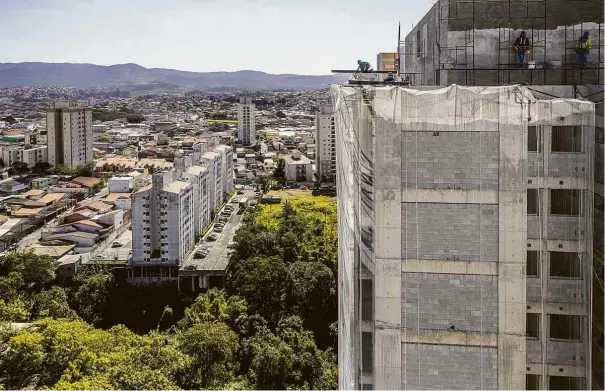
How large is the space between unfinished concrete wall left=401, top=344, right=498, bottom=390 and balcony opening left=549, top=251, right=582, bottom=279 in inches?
41.4

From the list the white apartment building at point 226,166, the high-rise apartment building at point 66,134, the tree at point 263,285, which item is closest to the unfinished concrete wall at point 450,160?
the tree at point 263,285

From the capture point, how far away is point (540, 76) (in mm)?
5980

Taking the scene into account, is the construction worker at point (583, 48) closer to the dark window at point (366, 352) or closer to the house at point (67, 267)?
the dark window at point (366, 352)

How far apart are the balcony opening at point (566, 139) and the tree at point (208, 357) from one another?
1127 centimetres

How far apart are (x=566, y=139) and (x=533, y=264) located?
1.30 meters

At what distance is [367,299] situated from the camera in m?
5.76

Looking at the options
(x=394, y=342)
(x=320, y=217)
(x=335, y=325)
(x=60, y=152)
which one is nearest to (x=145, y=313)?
(x=335, y=325)

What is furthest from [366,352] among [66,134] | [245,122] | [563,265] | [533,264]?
[245,122]

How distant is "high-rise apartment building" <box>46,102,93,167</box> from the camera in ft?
148

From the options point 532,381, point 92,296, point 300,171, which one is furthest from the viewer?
point 300,171

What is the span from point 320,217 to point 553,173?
22861 millimetres

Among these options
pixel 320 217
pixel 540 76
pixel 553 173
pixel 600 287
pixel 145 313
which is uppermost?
pixel 540 76

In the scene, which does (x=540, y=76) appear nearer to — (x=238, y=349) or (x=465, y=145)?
(x=465, y=145)

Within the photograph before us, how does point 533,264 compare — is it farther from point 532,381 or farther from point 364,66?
→ point 364,66
